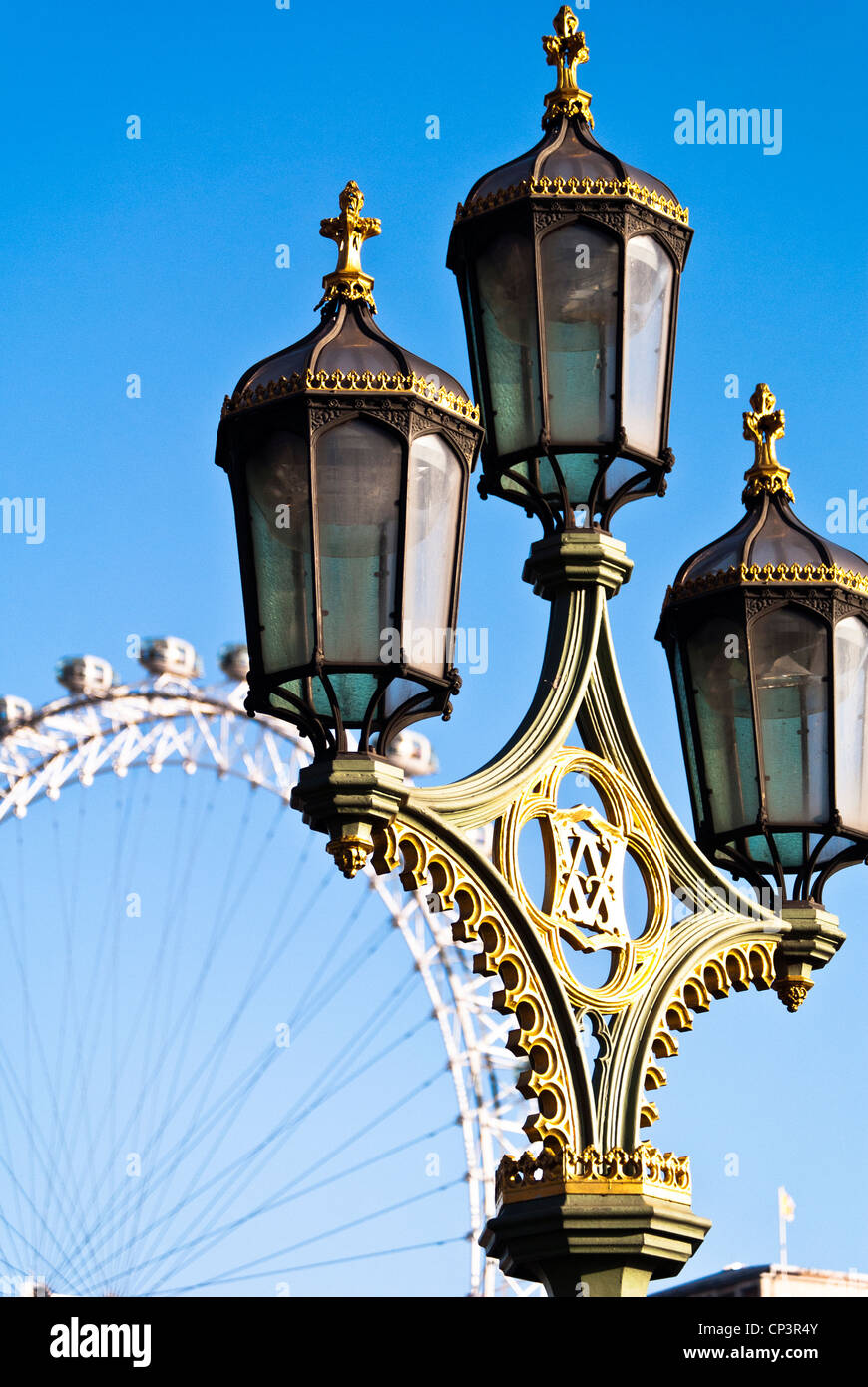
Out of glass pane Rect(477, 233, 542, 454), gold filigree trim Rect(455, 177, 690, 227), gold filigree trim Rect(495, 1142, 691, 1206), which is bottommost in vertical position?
gold filigree trim Rect(495, 1142, 691, 1206)

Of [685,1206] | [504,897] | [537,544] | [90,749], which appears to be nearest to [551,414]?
[537,544]

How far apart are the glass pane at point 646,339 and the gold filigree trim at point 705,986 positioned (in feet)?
5.66

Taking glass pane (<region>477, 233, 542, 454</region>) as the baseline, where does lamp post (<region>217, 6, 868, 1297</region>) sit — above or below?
below

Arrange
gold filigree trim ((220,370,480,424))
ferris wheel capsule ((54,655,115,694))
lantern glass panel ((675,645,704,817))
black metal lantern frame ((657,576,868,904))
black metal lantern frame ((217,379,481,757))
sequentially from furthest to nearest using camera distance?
ferris wheel capsule ((54,655,115,694)), lantern glass panel ((675,645,704,817)), black metal lantern frame ((657,576,868,904)), gold filigree trim ((220,370,480,424)), black metal lantern frame ((217,379,481,757))

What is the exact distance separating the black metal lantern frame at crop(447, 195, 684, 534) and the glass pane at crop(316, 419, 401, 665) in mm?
990

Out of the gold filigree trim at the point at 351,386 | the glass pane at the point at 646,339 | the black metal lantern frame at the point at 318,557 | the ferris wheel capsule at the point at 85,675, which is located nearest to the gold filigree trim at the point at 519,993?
the black metal lantern frame at the point at 318,557

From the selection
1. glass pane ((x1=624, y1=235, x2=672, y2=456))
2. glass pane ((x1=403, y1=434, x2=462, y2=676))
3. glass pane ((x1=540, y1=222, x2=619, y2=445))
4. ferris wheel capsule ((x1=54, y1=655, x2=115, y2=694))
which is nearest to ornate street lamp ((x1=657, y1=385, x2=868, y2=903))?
glass pane ((x1=624, y1=235, x2=672, y2=456))

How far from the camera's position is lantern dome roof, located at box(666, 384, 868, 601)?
7.71m

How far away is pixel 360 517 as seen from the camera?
6789 millimetres

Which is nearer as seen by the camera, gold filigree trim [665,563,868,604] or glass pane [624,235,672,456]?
gold filigree trim [665,563,868,604]

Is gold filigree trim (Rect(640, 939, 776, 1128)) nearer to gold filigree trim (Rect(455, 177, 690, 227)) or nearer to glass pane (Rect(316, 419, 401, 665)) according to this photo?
glass pane (Rect(316, 419, 401, 665))

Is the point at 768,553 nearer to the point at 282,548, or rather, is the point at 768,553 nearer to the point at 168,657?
the point at 282,548
